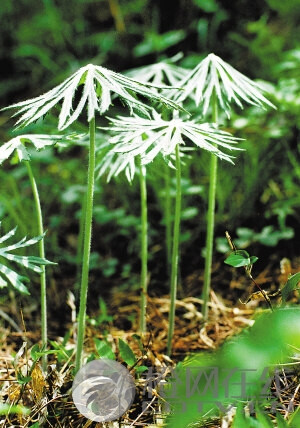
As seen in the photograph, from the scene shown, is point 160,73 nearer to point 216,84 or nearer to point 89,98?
point 216,84

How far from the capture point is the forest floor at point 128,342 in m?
0.96

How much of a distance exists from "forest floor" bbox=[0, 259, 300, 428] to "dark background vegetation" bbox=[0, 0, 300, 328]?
122 millimetres

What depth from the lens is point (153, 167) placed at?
1328 millimetres

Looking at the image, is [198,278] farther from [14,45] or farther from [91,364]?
[14,45]

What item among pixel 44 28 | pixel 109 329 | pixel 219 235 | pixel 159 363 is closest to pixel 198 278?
pixel 219 235

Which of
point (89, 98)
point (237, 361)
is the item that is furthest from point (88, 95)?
point (237, 361)

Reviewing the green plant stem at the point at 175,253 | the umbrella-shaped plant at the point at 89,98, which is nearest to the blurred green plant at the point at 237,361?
the umbrella-shaped plant at the point at 89,98

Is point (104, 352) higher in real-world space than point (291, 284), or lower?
lower

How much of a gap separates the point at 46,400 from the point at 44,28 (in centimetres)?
274

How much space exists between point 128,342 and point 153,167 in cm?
47

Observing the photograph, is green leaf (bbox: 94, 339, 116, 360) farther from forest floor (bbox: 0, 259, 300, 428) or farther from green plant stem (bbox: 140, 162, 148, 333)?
green plant stem (bbox: 140, 162, 148, 333)

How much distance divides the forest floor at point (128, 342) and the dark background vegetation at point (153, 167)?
12cm

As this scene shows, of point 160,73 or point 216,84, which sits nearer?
point 216,84

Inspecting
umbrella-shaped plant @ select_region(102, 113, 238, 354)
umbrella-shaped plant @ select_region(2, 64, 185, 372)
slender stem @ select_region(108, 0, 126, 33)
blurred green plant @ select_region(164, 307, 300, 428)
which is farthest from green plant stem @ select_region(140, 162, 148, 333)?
slender stem @ select_region(108, 0, 126, 33)
